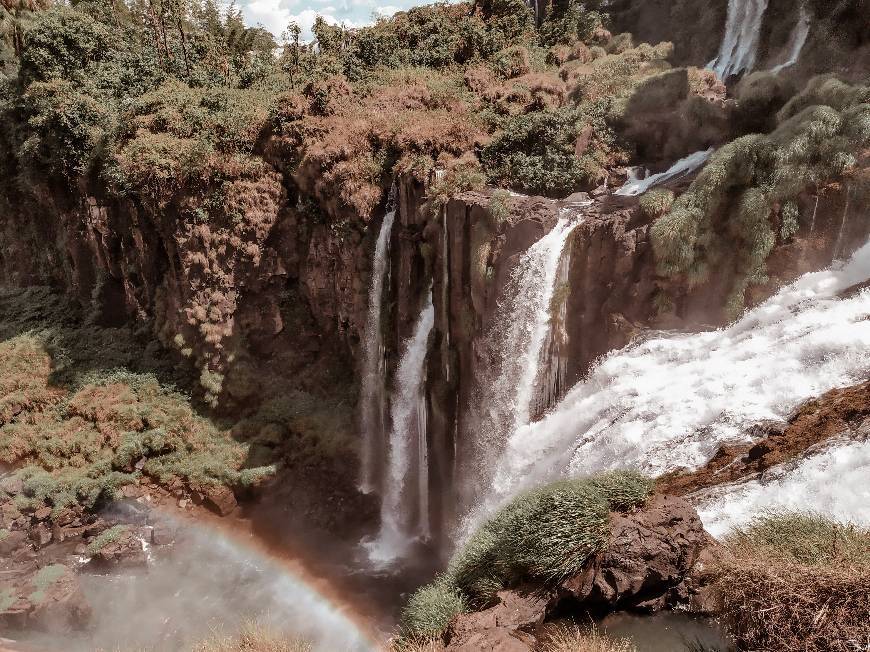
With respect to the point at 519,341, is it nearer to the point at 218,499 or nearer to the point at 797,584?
the point at 797,584

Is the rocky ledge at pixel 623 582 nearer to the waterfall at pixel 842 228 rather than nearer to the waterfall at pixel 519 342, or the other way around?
the waterfall at pixel 519 342

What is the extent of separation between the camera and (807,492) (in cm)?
673

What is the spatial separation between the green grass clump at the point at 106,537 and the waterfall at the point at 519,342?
11092mm

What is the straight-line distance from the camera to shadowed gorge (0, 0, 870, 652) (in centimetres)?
710

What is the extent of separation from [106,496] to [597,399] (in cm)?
1572

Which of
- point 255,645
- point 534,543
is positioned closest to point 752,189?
point 534,543

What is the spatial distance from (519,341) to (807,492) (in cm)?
709

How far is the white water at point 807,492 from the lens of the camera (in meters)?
6.45

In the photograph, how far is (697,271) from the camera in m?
11.7

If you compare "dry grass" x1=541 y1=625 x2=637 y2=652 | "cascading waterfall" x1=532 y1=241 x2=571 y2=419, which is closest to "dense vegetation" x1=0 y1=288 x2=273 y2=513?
"cascading waterfall" x1=532 y1=241 x2=571 y2=419

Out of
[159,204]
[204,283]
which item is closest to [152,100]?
[159,204]

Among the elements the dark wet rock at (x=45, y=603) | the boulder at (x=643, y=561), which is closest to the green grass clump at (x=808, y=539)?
the boulder at (x=643, y=561)

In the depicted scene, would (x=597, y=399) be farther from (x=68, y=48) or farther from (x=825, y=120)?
(x=68, y=48)

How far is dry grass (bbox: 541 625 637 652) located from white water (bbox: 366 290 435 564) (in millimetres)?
10501
